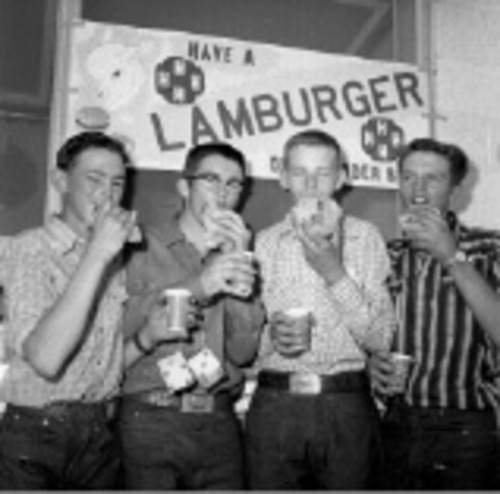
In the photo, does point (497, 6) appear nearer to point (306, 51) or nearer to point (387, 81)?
point (387, 81)

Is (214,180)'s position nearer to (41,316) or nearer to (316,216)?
(316,216)

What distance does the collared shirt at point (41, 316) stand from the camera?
5.82ft

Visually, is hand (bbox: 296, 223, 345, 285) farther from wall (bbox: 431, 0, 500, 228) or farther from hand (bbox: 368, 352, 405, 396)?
wall (bbox: 431, 0, 500, 228)

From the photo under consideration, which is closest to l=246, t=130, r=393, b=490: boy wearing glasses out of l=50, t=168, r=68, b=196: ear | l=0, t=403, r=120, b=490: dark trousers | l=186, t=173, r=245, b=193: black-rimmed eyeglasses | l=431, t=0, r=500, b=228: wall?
l=186, t=173, r=245, b=193: black-rimmed eyeglasses

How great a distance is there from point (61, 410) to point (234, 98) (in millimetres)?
1733

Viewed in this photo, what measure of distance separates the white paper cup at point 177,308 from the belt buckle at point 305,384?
1.53 ft

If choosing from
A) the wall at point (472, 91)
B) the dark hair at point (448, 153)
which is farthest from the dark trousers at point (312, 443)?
the wall at point (472, 91)

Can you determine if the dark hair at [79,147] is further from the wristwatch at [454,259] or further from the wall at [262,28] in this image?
the wristwatch at [454,259]

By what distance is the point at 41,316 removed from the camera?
5.73 ft

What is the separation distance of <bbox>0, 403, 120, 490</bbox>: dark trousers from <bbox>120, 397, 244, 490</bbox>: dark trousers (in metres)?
0.09

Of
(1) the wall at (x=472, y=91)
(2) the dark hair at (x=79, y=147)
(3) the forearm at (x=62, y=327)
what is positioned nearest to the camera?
(3) the forearm at (x=62, y=327)

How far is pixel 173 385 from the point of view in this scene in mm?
1907

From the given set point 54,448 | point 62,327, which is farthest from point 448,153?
point 54,448

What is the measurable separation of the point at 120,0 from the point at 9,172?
99 cm
